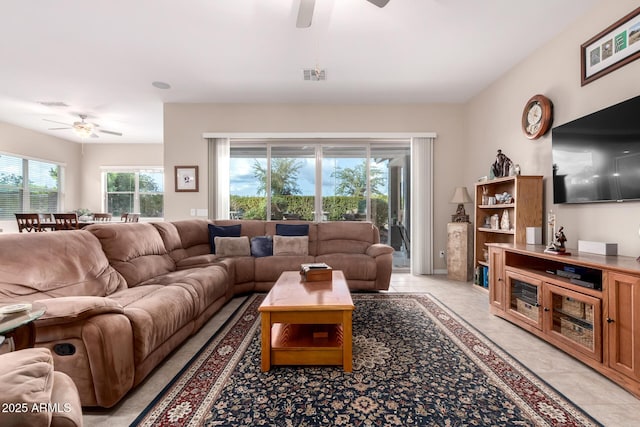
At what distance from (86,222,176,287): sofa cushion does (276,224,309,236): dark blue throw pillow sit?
1.63 meters

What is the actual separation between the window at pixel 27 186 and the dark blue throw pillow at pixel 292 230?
624cm

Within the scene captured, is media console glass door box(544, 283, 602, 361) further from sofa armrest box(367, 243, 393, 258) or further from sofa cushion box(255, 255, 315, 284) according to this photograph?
sofa cushion box(255, 255, 315, 284)

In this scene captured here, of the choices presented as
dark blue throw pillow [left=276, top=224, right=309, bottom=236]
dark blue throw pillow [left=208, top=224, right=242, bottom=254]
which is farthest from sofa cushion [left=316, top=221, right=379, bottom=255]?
dark blue throw pillow [left=208, top=224, right=242, bottom=254]

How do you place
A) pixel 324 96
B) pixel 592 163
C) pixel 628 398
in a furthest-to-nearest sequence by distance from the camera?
pixel 324 96 < pixel 592 163 < pixel 628 398

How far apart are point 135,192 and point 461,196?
7.93 meters

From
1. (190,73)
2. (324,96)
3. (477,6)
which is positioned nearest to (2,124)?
(190,73)

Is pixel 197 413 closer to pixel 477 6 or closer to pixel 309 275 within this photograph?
pixel 309 275

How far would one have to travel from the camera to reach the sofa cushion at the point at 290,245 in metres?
4.12

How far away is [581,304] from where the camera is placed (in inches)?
81.0

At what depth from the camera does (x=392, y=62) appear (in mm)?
3664

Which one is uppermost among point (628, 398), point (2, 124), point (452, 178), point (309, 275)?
point (2, 124)

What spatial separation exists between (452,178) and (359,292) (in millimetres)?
2709

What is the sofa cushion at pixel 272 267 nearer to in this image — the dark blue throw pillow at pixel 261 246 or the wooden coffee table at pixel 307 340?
the dark blue throw pillow at pixel 261 246

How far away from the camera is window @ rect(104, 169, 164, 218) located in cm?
Result: 793
